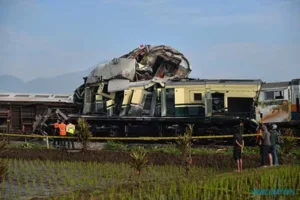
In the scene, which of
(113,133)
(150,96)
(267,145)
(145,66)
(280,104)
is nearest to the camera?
(267,145)

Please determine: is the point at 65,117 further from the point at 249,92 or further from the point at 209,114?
the point at 249,92

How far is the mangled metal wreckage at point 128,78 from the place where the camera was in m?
24.2

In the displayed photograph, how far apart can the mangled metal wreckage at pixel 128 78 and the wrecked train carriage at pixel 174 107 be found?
0.17ft

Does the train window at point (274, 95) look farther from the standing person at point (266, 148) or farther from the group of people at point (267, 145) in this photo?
the standing person at point (266, 148)

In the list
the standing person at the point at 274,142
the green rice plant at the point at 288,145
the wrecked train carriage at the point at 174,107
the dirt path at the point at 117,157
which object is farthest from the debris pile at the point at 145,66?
the standing person at the point at 274,142

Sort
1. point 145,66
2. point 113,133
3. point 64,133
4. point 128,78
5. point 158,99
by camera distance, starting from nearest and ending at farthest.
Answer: point 64,133 < point 158,99 < point 113,133 < point 128,78 < point 145,66

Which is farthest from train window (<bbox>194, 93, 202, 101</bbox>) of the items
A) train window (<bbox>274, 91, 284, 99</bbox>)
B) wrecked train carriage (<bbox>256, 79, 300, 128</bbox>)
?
train window (<bbox>274, 91, 284, 99</bbox>)

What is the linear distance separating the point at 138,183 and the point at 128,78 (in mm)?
14955

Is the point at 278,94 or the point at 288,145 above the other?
the point at 278,94

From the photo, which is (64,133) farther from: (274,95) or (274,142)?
(274,142)

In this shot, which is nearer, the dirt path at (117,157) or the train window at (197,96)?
the dirt path at (117,157)

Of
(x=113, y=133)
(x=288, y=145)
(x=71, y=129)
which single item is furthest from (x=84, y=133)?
(x=288, y=145)

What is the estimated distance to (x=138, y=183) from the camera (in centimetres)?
1088

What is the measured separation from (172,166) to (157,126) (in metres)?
6.93
